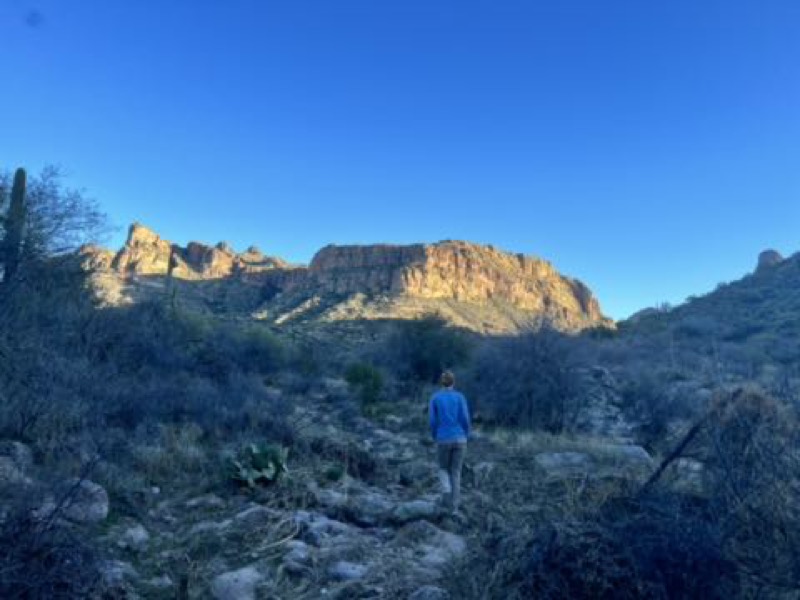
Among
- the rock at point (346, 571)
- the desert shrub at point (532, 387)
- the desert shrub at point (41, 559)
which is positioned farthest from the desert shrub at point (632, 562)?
the desert shrub at point (532, 387)

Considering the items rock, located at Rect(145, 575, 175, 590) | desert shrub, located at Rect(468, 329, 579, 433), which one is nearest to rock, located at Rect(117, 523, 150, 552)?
rock, located at Rect(145, 575, 175, 590)

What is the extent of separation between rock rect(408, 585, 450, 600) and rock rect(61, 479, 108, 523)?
3.00m

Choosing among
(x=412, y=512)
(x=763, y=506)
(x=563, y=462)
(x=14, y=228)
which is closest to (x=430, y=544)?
(x=412, y=512)

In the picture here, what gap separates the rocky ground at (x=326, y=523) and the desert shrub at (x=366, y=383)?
24.5 ft

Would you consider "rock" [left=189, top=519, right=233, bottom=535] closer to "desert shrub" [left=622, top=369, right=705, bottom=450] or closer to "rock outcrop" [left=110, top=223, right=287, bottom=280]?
"desert shrub" [left=622, top=369, right=705, bottom=450]

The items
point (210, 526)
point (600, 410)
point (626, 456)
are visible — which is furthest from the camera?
point (600, 410)

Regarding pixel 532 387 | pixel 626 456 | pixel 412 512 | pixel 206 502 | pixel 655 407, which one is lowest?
pixel 206 502

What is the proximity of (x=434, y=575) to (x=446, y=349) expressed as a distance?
61.2ft

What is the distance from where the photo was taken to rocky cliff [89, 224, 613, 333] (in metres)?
59.3

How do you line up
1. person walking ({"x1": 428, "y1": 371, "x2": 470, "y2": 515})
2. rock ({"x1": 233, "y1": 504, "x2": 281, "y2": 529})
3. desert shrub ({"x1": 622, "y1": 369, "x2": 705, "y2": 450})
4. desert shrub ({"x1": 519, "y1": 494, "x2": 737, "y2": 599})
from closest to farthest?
1. desert shrub ({"x1": 519, "y1": 494, "x2": 737, "y2": 599})
2. rock ({"x1": 233, "y1": 504, "x2": 281, "y2": 529})
3. person walking ({"x1": 428, "y1": 371, "x2": 470, "y2": 515})
4. desert shrub ({"x1": 622, "y1": 369, "x2": 705, "y2": 450})

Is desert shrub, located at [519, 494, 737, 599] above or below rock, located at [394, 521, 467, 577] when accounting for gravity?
above

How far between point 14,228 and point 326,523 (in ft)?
39.9

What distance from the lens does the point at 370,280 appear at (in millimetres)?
71750

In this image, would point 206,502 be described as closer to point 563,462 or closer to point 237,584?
point 237,584
